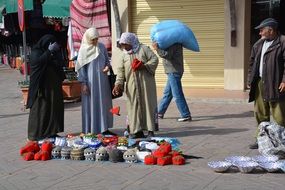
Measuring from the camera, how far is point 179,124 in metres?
8.76

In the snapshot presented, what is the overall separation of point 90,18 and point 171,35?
5.38m

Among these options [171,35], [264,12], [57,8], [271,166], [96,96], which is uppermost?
[57,8]

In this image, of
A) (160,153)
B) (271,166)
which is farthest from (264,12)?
(271,166)

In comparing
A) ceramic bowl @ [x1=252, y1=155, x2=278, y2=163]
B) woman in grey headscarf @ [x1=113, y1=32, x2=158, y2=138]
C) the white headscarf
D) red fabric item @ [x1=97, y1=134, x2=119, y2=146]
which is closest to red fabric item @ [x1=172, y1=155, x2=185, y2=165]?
ceramic bowl @ [x1=252, y1=155, x2=278, y2=163]

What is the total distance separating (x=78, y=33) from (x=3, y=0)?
478 centimetres

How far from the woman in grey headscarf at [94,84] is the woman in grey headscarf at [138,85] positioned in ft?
Result: 1.19

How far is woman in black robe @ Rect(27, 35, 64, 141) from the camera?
24.9ft

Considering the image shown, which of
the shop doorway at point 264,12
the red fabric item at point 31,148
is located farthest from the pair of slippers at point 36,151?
the shop doorway at point 264,12

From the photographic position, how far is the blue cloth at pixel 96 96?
7.75 m

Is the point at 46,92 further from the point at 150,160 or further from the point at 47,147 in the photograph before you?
the point at 150,160

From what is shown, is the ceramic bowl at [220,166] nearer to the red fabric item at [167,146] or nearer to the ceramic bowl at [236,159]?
the ceramic bowl at [236,159]

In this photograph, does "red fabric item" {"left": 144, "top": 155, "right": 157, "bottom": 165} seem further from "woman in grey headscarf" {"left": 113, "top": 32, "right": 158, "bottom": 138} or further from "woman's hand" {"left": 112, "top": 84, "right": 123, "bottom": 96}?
"woman's hand" {"left": 112, "top": 84, "right": 123, "bottom": 96}

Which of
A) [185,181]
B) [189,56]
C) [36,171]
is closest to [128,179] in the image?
[185,181]

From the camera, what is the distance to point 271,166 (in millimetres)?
5789
